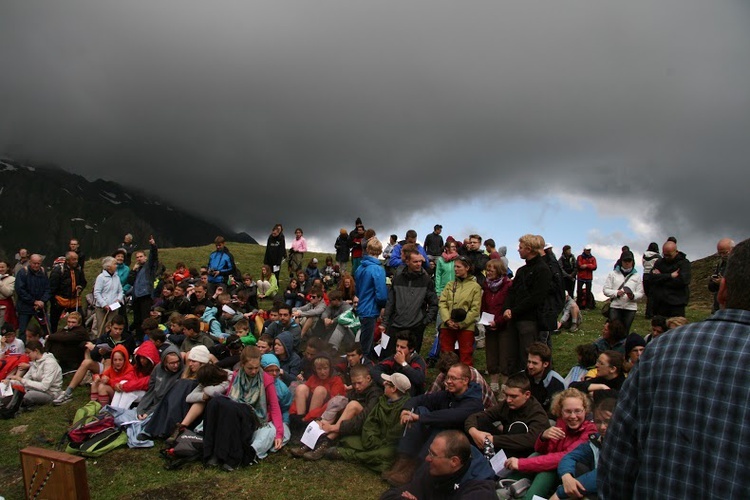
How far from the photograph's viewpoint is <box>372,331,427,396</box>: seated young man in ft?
22.8

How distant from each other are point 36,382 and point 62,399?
518 mm

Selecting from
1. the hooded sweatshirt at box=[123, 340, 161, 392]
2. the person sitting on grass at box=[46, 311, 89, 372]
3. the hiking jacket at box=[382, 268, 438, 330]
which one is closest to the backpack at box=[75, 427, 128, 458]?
the hooded sweatshirt at box=[123, 340, 161, 392]

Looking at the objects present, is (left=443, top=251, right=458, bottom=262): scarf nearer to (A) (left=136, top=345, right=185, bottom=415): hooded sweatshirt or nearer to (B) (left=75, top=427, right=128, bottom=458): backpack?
(A) (left=136, top=345, right=185, bottom=415): hooded sweatshirt

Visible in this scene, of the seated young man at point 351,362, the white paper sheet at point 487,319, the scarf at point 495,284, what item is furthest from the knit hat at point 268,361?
the scarf at point 495,284

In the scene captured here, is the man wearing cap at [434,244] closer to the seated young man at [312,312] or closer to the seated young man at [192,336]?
the seated young man at [312,312]

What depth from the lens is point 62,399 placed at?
8961mm

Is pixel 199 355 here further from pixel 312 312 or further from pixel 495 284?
pixel 495 284

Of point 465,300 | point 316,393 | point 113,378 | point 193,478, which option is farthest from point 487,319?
point 113,378

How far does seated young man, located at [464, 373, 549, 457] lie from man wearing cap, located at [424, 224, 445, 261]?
31.8ft

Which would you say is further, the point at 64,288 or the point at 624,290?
the point at 64,288

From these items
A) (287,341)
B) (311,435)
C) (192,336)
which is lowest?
(311,435)

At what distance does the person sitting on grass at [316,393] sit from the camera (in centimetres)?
739

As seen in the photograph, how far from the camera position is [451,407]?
237 inches

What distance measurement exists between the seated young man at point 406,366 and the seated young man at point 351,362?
0.20 meters
